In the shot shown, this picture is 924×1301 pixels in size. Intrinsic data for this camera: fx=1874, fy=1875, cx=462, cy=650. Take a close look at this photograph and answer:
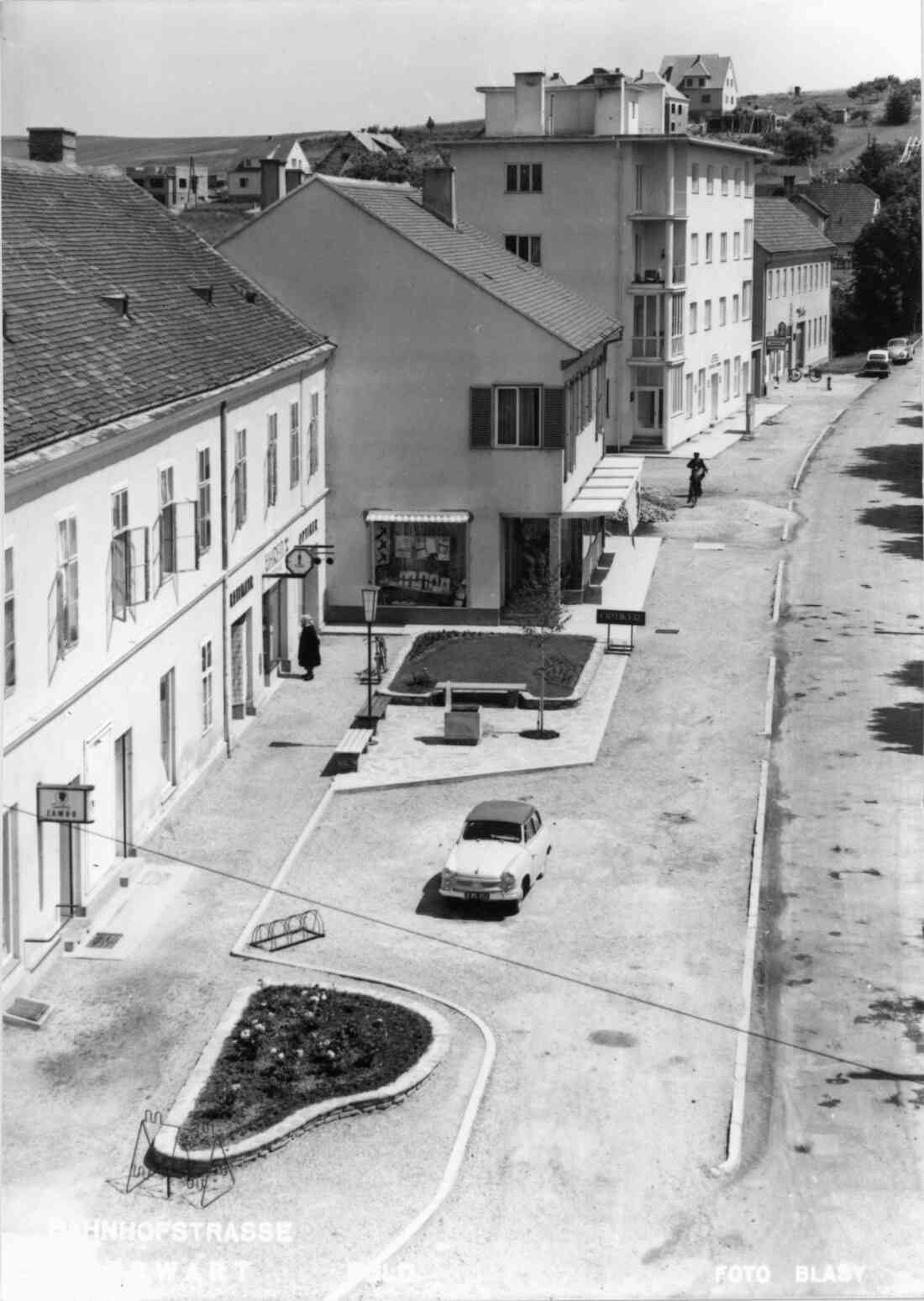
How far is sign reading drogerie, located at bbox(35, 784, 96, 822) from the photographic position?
78.0ft

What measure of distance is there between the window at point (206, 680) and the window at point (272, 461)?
18.8ft

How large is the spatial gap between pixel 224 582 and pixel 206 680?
6.94 feet

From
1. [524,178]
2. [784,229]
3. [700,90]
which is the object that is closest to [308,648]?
[700,90]

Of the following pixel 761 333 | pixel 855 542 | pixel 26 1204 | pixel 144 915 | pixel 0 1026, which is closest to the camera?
pixel 26 1204

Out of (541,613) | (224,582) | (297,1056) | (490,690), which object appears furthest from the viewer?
(541,613)

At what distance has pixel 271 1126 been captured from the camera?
66.1ft

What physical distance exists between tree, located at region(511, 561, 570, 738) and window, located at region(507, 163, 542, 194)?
2773 centimetres

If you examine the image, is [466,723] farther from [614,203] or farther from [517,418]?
[614,203]

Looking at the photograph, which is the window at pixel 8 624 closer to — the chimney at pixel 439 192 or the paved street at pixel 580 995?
the paved street at pixel 580 995

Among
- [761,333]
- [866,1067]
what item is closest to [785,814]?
[866,1067]

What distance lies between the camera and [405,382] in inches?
1769

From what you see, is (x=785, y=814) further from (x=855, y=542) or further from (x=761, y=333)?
(x=761, y=333)

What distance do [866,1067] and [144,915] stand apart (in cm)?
1068

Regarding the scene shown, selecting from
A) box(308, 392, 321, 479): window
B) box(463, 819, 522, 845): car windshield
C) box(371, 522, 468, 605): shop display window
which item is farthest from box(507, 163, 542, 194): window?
→ box(463, 819, 522, 845): car windshield
